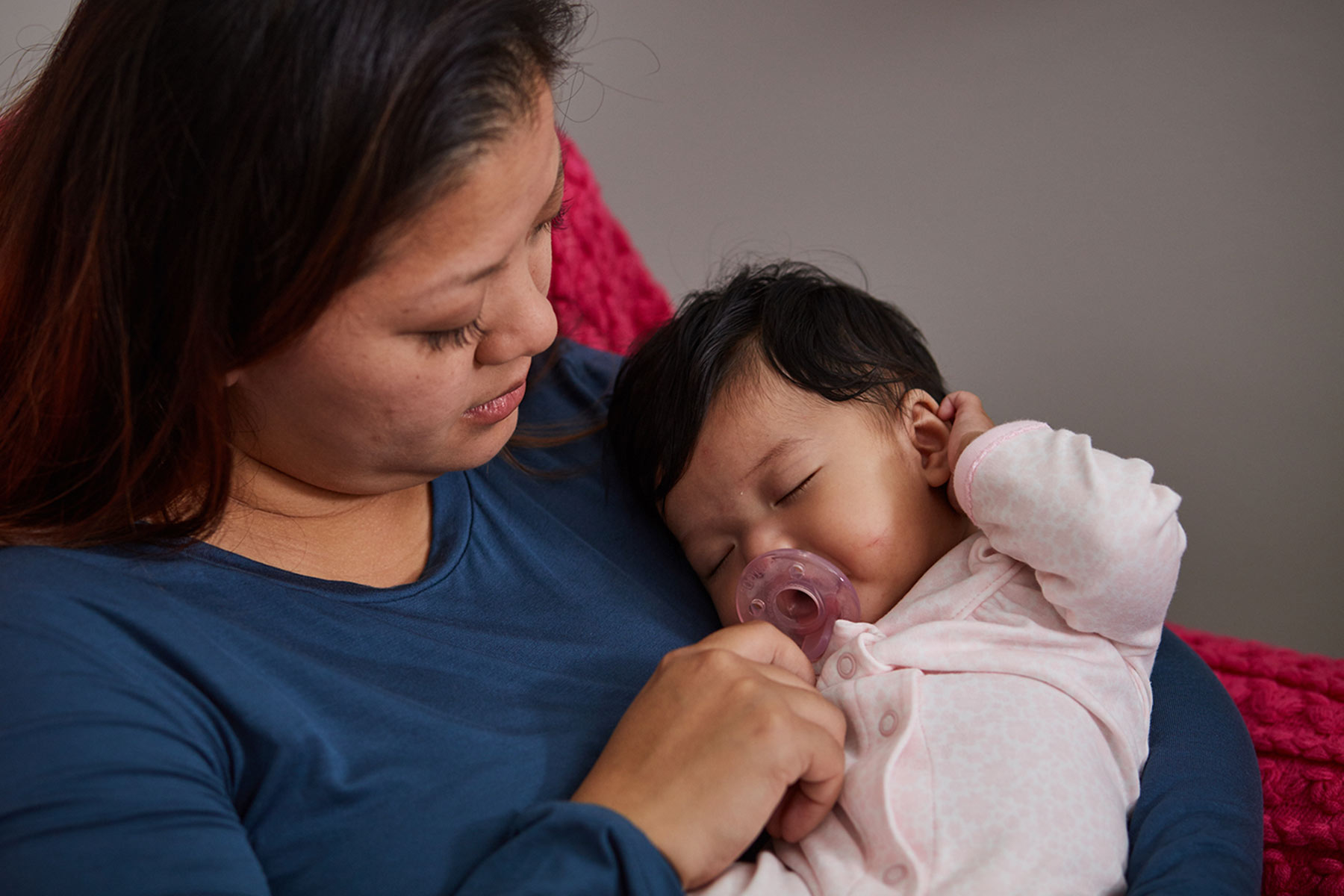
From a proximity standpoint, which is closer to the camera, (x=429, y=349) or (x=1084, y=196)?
(x=429, y=349)

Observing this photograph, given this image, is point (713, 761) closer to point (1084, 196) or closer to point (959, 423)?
point (959, 423)

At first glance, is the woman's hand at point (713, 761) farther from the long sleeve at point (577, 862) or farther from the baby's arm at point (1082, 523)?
the baby's arm at point (1082, 523)

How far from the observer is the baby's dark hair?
4.52 feet

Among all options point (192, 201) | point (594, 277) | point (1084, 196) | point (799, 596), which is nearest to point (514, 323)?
point (192, 201)

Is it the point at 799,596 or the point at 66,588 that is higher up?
the point at 799,596

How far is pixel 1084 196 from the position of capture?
93.6 inches

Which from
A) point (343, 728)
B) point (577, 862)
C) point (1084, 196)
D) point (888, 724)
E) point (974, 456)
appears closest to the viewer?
point (577, 862)

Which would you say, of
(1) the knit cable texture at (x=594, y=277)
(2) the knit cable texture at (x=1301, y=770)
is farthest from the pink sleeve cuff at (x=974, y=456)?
(1) the knit cable texture at (x=594, y=277)

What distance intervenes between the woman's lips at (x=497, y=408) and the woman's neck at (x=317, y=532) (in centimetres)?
18

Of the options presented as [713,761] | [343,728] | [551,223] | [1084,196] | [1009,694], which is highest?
[1084,196]

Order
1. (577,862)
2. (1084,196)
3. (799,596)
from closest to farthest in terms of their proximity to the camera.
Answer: (577,862)
(799,596)
(1084,196)

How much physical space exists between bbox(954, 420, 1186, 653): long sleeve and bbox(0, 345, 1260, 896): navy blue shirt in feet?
0.60

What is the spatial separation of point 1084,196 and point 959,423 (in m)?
1.30

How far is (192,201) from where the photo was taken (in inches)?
35.3
